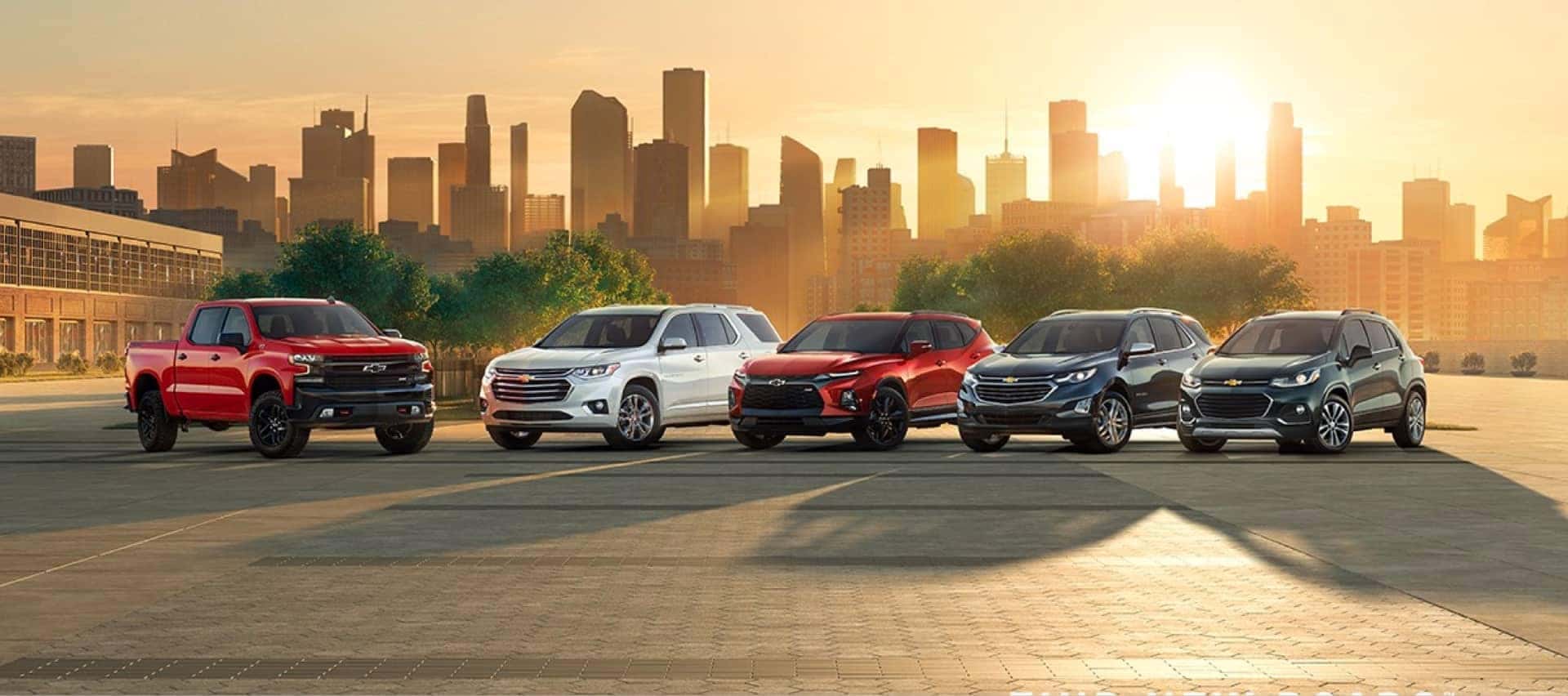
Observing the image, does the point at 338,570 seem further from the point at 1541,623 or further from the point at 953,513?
the point at 1541,623

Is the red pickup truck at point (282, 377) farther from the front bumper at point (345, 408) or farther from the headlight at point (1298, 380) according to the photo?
the headlight at point (1298, 380)

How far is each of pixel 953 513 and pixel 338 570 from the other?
615 cm

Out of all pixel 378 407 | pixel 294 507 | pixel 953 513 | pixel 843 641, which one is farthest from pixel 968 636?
pixel 378 407

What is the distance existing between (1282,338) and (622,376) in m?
9.21

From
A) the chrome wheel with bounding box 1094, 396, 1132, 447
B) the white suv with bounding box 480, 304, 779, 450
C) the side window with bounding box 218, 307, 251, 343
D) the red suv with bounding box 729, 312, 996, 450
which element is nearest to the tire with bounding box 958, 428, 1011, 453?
the red suv with bounding box 729, 312, 996, 450

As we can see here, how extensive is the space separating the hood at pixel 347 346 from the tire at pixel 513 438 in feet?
6.44

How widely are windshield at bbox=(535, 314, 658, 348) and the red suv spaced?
1774 millimetres

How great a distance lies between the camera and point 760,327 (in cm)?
3027

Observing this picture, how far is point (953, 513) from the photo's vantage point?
17.1 meters

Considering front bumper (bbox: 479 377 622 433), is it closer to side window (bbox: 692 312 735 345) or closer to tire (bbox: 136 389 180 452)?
side window (bbox: 692 312 735 345)

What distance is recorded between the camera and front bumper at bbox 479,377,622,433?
86.3ft

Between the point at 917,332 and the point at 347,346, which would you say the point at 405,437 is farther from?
the point at 917,332

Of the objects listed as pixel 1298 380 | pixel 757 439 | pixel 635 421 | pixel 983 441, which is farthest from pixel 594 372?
pixel 1298 380

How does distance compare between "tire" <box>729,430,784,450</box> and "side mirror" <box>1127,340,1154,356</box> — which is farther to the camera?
"tire" <box>729,430,784,450</box>
